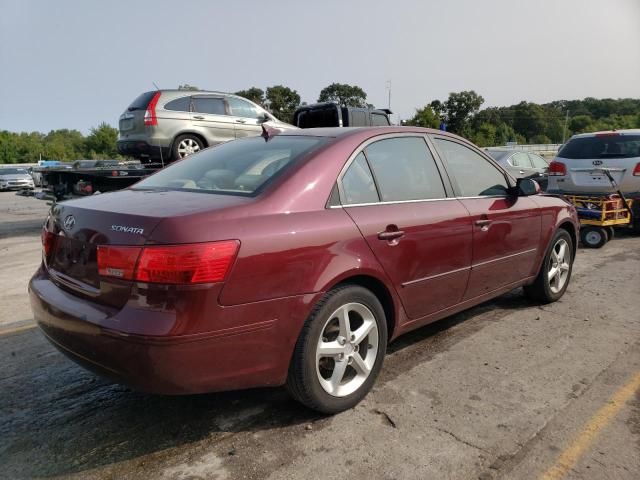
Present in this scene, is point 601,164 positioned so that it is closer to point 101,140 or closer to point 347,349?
point 347,349

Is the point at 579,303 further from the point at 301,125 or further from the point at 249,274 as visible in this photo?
the point at 301,125

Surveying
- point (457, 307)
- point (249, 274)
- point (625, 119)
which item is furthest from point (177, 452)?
point (625, 119)

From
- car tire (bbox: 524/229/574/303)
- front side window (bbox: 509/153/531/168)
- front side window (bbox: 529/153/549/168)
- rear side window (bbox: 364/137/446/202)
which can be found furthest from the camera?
front side window (bbox: 529/153/549/168)

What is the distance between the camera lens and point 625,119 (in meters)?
81.6

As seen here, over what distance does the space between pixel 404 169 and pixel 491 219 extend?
925 mm

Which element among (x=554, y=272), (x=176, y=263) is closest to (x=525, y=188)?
(x=554, y=272)

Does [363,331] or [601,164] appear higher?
[601,164]

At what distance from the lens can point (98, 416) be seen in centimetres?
284

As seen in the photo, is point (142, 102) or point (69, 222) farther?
point (142, 102)

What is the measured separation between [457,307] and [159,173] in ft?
7.70

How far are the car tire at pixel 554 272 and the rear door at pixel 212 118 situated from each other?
6350mm

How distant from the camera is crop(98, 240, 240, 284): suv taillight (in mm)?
2176

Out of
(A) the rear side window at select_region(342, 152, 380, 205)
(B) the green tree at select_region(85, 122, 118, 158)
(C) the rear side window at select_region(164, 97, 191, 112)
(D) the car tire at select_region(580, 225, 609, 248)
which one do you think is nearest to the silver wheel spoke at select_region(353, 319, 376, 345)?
(A) the rear side window at select_region(342, 152, 380, 205)

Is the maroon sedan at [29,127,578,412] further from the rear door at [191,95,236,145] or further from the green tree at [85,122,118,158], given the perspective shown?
the green tree at [85,122,118,158]
